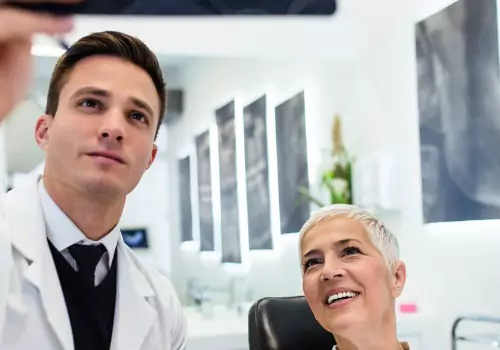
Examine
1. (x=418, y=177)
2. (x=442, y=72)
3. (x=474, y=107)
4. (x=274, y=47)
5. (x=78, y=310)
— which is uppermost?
(x=274, y=47)

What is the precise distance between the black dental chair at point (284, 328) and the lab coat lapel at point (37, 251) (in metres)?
0.76

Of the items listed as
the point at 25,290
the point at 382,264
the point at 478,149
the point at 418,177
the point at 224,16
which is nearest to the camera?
the point at 224,16

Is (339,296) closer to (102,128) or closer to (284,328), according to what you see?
(284,328)

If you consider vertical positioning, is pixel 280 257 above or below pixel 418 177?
below

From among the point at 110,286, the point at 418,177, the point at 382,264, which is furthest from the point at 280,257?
the point at 110,286

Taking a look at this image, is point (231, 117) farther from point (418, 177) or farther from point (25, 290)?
point (25, 290)

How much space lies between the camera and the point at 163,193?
3928mm

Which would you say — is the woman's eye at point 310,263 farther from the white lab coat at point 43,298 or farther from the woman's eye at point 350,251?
the white lab coat at point 43,298

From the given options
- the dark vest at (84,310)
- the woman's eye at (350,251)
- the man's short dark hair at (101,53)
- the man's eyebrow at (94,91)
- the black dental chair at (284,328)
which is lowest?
the black dental chair at (284,328)

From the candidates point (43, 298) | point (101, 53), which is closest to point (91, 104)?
point (101, 53)

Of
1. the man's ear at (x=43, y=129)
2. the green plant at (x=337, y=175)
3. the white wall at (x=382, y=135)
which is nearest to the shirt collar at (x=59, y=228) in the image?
the man's ear at (x=43, y=129)

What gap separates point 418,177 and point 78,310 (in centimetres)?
220

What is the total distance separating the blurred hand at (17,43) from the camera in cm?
43

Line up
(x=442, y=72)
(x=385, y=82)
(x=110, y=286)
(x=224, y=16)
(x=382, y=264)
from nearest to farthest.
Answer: (x=224, y=16) → (x=110, y=286) → (x=382, y=264) → (x=442, y=72) → (x=385, y=82)
